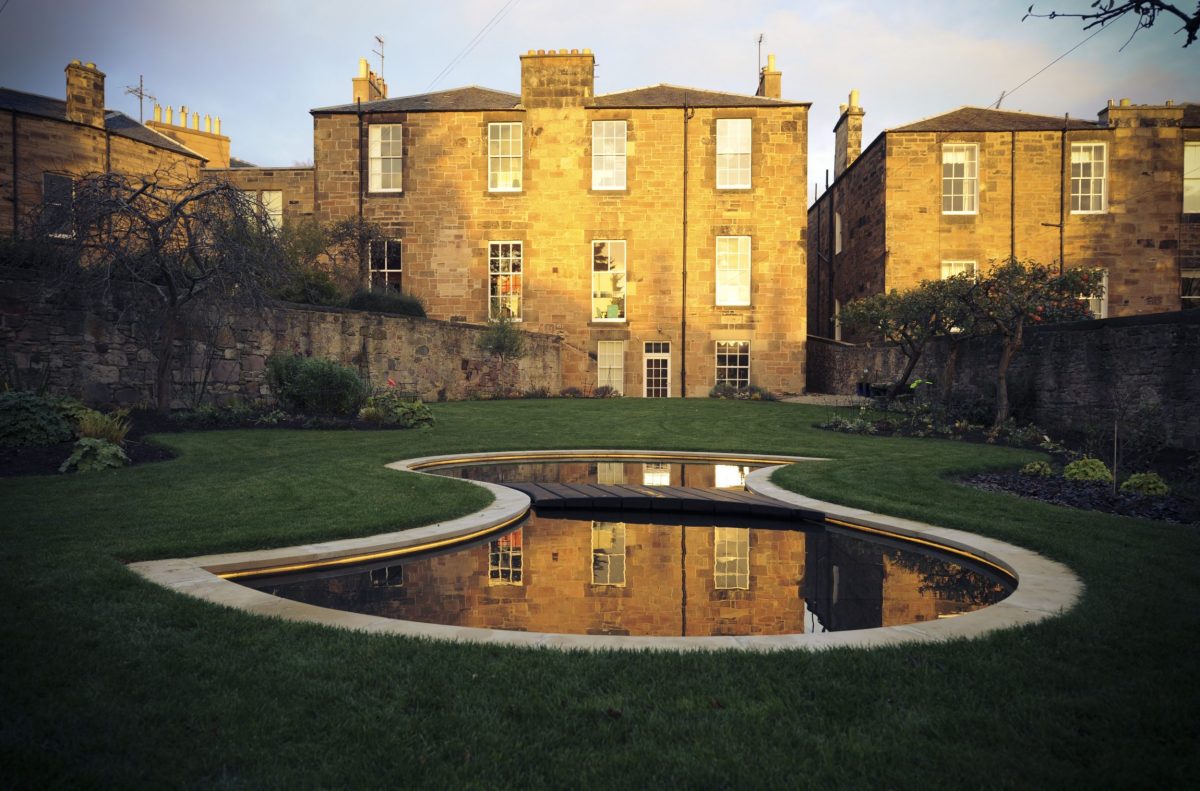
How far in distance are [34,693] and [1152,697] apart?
15.1ft

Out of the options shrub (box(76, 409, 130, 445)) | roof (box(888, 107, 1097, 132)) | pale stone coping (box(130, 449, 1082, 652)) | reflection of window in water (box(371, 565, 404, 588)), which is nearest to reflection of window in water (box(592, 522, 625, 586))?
pale stone coping (box(130, 449, 1082, 652))

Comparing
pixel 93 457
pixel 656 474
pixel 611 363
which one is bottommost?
pixel 656 474

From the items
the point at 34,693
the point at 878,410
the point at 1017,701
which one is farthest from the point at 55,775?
the point at 878,410

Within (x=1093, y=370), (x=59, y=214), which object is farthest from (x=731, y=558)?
(x=59, y=214)

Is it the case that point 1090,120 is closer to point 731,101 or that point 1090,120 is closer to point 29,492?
point 731,101

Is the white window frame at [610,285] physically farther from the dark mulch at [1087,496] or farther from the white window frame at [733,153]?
A: the dark mulch at [1087,496]

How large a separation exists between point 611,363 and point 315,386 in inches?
501

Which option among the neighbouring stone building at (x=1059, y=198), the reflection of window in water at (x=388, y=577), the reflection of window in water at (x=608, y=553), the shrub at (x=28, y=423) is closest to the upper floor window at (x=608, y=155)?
the neighbouring stone building at (x=1059, y=198)

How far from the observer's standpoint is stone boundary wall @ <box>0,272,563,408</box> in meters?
11.3

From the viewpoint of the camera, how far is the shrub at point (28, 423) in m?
8.78

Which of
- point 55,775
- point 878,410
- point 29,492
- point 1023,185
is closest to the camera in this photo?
point 55,775

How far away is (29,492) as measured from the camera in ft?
22.6

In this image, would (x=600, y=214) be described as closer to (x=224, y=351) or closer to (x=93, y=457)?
(x=224, y=351)

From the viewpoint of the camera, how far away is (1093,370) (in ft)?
38.2
